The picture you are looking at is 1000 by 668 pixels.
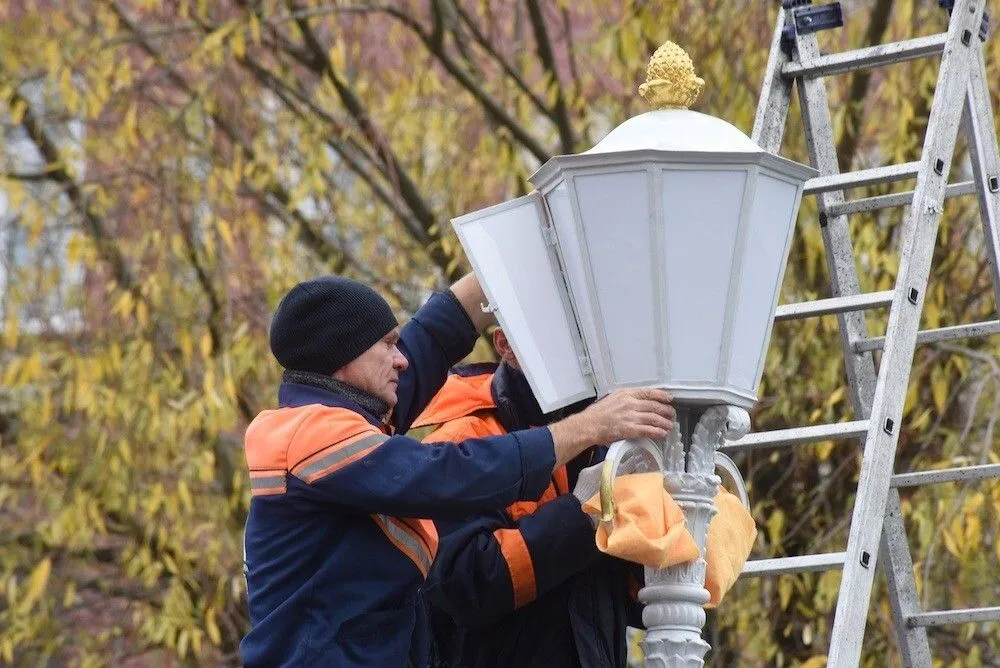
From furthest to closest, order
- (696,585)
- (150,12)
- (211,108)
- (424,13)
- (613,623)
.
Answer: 1. (424,13)
2. (150,12)
3. (211,108)
4. (613,623)
5. (696,585)

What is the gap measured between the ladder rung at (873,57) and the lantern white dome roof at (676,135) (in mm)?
980

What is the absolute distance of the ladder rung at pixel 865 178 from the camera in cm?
384

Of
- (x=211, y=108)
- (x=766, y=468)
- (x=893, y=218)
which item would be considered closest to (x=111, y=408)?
(x=211, y=108)

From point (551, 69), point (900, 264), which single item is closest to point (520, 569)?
point (900, 264)

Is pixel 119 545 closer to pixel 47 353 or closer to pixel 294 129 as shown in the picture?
pixel 47 353

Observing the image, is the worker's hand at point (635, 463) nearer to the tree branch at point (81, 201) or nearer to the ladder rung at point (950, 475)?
the ladder rung at point (950, 475)

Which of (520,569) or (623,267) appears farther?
(520,569)

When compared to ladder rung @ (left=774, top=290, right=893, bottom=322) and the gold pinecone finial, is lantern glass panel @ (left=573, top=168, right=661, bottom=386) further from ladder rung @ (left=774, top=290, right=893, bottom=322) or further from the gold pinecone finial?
ladder rung @ (left=774, top=290, right=893, bottom=322)

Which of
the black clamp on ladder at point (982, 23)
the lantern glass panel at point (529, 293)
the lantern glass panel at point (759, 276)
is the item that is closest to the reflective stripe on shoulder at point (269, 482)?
the lantern glass panel at point (529, 293)

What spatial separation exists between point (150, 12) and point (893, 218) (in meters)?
3.33

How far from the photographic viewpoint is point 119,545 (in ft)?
25.2

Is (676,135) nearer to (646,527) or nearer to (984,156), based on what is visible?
(646,527)

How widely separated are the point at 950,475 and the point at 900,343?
27.2 inches

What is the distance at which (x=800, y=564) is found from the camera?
356 centimetres
